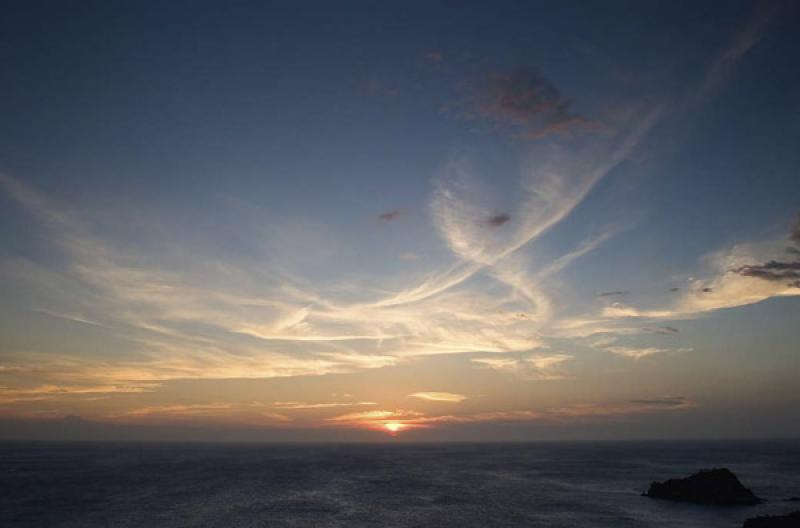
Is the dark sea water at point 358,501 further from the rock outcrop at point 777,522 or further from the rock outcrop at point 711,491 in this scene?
the rock outcrop at point 777,522

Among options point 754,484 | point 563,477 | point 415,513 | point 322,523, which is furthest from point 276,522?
point 754,484

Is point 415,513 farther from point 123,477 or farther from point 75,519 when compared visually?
point 123,477

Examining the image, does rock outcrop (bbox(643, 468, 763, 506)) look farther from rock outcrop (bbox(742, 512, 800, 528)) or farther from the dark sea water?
rock outcrop (bbox(742, 512, 800, 528))

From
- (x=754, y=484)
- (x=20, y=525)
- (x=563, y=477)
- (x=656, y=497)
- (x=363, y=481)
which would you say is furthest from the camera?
(x=563, y=477)

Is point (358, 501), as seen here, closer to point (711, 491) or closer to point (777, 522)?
point (711, 491)

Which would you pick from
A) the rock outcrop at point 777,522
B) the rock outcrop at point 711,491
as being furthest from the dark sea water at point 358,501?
the rock outcrop at point 777,522

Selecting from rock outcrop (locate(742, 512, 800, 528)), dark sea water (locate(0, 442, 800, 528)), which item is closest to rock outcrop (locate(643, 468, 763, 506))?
dark sea water (locate(0, 442, 800, 528))

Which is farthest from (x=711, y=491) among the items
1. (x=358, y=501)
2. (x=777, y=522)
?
(x=358, y=501)

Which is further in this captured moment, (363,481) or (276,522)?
(363,481)
